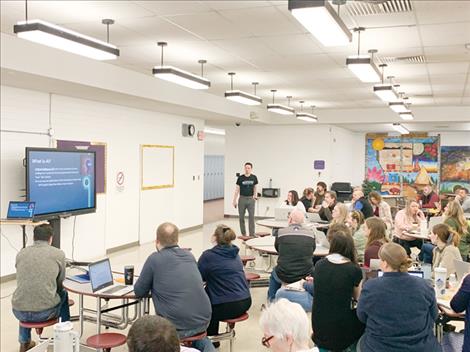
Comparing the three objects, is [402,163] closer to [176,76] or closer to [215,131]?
[215,131]

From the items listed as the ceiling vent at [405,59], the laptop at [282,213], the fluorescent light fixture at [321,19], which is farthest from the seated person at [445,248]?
the laptop at [282,213]

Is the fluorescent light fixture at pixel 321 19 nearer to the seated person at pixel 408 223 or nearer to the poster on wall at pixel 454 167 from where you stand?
the seated person at pixel 408 223

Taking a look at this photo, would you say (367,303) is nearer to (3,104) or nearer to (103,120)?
(3,104)

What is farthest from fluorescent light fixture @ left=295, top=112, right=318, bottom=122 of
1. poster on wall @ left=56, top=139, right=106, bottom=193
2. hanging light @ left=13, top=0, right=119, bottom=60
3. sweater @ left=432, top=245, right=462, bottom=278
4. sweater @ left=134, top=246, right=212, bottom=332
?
sweater @ left=134, top=246, right=212, bottom=332

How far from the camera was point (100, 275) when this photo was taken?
420 cm

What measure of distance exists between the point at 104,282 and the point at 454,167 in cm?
1697

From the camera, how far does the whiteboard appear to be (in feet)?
34.1

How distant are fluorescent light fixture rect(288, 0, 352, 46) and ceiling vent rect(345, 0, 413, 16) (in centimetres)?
57

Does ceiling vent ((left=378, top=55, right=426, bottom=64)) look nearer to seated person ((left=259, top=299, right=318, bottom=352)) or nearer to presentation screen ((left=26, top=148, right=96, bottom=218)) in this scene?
presentation screen ((left=26, top=148, right=96, bottom=218))

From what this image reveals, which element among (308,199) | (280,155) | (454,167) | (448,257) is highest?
(280,155)

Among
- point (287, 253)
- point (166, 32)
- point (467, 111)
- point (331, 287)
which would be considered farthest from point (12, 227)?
point (467, 111)

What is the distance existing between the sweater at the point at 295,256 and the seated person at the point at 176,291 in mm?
1525

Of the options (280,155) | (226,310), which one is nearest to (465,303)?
(226,310)

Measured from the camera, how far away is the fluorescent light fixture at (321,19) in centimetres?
365
